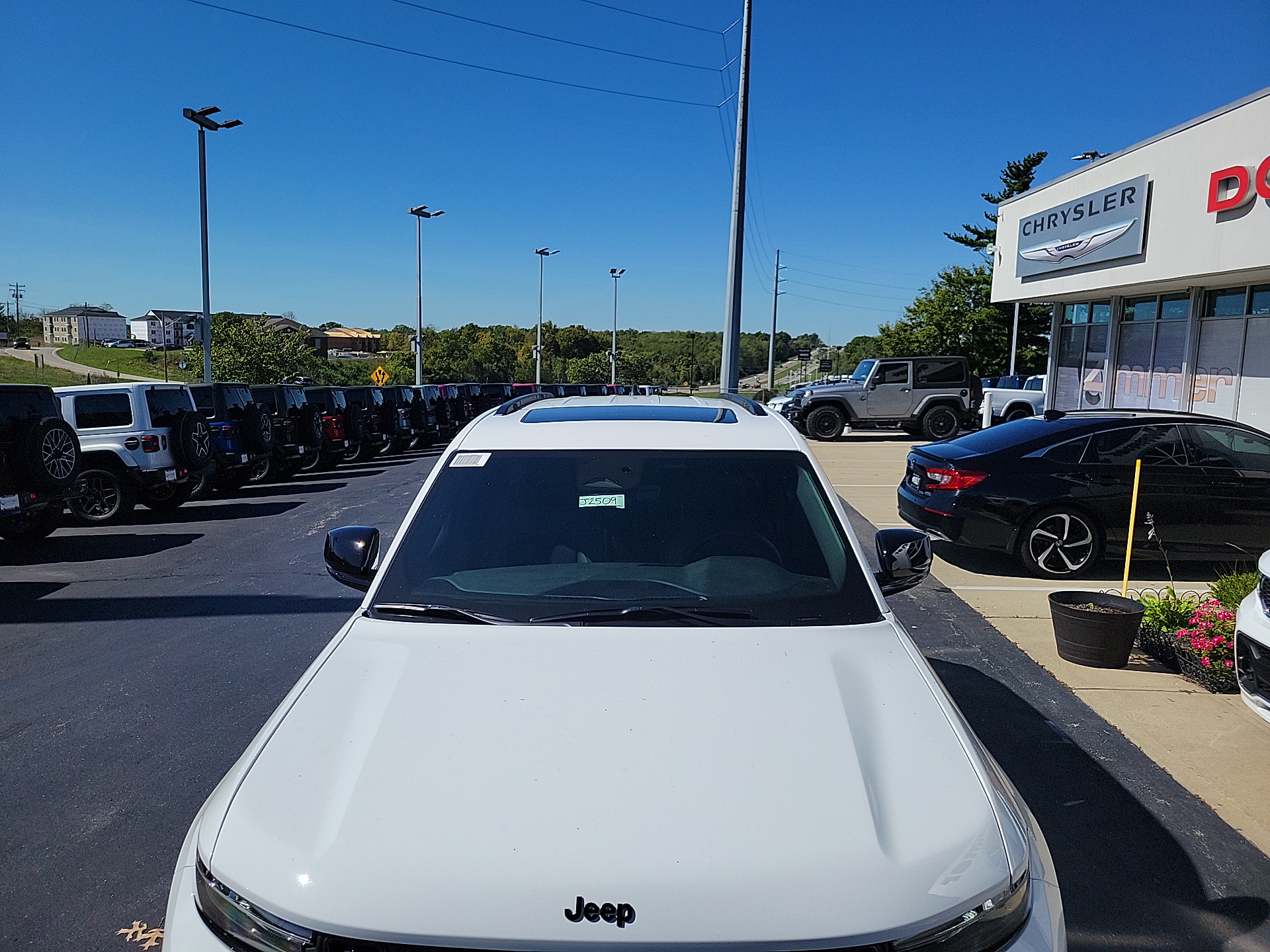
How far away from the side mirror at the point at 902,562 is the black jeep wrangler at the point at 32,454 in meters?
9.12

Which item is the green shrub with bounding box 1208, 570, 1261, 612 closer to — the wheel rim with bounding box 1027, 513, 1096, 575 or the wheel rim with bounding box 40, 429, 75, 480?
the wheel rim with bounding box 1027, 513, 1096, 575

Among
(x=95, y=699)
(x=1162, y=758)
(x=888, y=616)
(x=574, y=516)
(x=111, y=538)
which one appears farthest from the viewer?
(x=111, y=538)

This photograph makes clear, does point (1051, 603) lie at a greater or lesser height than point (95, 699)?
greater

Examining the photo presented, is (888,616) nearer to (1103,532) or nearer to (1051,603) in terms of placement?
(1051,603)

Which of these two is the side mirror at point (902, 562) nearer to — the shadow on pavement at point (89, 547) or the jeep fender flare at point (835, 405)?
the shadow on pavement at point (89, 547)

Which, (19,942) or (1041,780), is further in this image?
(1041,780)

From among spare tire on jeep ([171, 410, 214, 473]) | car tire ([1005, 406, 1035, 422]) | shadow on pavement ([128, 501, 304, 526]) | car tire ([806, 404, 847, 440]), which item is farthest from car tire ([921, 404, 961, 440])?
spare tire on jeep ([171, 410, 214, 473])

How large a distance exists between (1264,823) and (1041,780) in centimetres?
85

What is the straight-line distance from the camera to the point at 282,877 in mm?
1846

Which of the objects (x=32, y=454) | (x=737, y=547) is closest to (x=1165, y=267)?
(x=737, y=547)

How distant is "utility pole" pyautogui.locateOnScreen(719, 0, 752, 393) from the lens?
20.1m

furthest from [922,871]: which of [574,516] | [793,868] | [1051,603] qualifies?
[1051,603]

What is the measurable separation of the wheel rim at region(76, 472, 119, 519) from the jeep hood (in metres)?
11.3

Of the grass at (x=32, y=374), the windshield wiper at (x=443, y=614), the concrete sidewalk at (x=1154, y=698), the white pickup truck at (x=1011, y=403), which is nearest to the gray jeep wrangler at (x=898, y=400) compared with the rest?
→ the white pickup truck at (x=1011, y=403)
